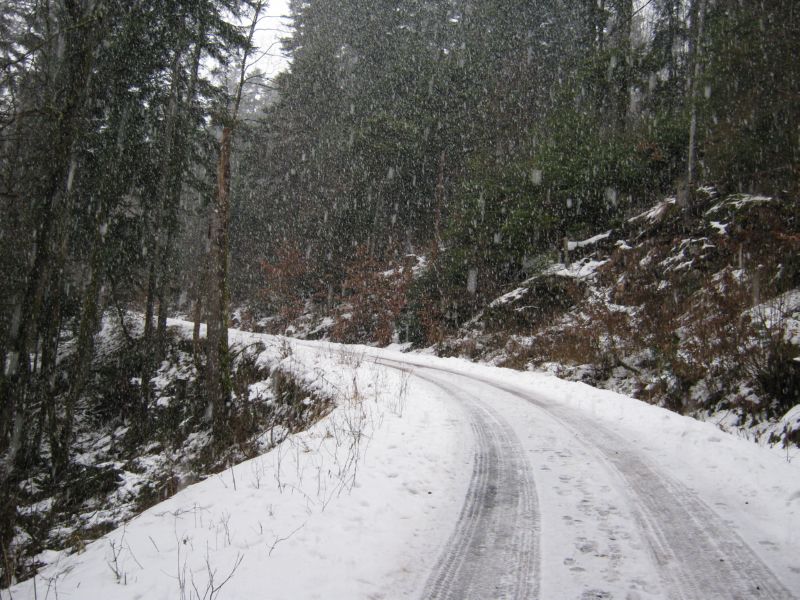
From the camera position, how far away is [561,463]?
555 cm

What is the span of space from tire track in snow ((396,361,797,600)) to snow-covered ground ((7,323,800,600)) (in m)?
0.01

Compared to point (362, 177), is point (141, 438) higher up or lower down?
lower down

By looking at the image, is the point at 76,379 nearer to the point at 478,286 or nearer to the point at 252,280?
the point at 478,286

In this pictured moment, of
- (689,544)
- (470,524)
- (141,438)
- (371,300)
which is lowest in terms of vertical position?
(141,438)

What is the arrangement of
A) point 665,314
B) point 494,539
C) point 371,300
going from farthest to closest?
point 371,300
point 665,314
point 494,539

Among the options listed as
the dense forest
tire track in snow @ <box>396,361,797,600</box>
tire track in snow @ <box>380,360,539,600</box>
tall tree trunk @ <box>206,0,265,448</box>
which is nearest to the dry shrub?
the dense forest

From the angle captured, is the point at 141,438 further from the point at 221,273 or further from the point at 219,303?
the point at 221,273

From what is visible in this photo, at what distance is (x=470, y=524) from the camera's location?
13.2 ft

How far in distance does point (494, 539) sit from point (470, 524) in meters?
0.34

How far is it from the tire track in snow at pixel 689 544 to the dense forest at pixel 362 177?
4.46 meters

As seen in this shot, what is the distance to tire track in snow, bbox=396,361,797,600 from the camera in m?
2.96

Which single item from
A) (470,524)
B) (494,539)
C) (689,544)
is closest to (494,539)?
(494,539)

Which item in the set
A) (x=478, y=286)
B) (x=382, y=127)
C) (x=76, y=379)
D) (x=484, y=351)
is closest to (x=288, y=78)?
(x=382, y=127)

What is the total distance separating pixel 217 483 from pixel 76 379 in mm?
9251
